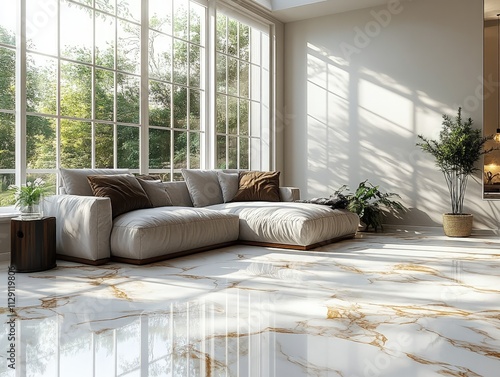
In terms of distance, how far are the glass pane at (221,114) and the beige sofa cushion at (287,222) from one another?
1.65m

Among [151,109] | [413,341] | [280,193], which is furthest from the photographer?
[151,109]

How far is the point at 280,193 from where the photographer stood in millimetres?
5953

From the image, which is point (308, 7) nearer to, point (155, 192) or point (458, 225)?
point (458, 225)

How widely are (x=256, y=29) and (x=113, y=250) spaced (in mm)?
4349

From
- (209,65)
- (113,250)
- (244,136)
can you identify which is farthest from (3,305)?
(244,136)

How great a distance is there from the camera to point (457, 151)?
5.97 m

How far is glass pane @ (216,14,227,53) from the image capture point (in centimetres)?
672

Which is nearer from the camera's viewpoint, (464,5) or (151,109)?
(464,5)

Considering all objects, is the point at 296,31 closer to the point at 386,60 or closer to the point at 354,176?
the point at 386,60

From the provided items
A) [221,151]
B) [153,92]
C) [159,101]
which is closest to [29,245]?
[221,151]

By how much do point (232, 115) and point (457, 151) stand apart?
2.92m

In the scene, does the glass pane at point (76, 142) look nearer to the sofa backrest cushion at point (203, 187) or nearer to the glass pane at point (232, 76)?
the sofa backrest cushion at point (203, 187)

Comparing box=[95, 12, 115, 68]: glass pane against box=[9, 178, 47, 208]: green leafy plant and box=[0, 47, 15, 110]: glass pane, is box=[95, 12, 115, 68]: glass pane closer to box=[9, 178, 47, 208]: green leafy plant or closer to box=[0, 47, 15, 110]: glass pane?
box=[0, 47, 15, 110]: glass pane

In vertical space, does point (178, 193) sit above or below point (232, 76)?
below
